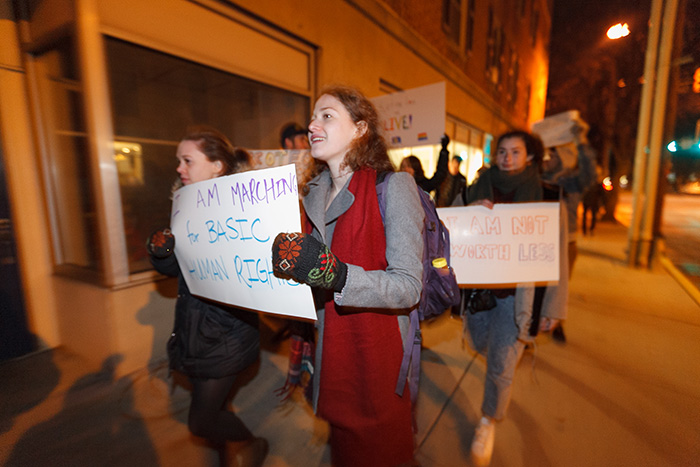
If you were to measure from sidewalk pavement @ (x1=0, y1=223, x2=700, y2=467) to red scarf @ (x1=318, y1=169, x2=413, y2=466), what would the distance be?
1109 mm

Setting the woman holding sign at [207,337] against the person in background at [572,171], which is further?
the person in background at [572,171]

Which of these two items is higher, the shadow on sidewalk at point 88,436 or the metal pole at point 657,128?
the metal pole at point 657,128

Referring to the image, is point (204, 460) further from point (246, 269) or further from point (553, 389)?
point (553, 389)

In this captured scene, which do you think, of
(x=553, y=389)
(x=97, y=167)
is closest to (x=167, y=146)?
(x=97, y=167)

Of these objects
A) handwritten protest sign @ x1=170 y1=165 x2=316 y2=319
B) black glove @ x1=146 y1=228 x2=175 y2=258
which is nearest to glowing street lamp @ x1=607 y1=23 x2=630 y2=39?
handwritten protest sign @ x1=170 y1=165 x2=316 y2=319

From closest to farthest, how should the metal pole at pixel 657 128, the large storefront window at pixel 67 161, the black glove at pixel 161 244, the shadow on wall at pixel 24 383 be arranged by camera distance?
the black glove at pixel 161 244, the shadow on wall at pixel 24 383, the large storefront window at pixel 67 161, the metal pole at pixel 657 128

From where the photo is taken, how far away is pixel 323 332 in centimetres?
143

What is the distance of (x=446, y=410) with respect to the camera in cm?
276

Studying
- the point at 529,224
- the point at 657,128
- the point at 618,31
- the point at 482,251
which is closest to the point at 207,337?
the point at 482,251

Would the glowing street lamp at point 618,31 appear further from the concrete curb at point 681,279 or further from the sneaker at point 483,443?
the sneaker at point 483,443

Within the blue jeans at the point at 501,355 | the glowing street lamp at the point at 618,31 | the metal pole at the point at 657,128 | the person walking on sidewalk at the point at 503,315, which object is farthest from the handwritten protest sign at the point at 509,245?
the metal pole at the point at 657,128

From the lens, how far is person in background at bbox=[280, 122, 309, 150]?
3.95m

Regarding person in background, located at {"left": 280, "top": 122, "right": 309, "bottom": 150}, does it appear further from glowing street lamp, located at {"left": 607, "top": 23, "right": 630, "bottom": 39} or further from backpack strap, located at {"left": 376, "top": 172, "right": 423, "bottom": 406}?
glowing street lamp, located at {"left": 607, "top": 23, "right": 630, "bottom": 39}

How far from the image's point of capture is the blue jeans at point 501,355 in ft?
7.29
